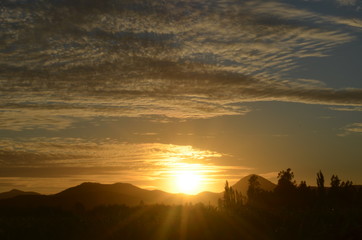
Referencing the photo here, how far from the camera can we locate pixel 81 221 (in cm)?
2334

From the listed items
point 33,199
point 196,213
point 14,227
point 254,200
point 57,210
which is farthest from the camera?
point 33,199

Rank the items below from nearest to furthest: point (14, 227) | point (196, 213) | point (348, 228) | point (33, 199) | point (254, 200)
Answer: point (348, 228) → point (14, 227) → point (196, 213) → point (254, 200) → point (33, 199)

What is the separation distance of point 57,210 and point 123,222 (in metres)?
19.9

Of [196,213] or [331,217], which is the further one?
[196,213]

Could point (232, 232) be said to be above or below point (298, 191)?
below

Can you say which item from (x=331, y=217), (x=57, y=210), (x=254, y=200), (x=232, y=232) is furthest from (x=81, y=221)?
(x=254, y=200)

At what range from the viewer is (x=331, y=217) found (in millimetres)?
22297

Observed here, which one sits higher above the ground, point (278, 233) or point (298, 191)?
point (298, 191)

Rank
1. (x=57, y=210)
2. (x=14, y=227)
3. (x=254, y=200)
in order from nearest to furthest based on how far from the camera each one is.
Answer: (x=14, y=227)
(x=57, y=210)
(x=254, y=200)

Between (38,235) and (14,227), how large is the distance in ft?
6.06

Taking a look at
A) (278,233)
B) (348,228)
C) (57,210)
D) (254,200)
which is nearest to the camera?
(348,228)

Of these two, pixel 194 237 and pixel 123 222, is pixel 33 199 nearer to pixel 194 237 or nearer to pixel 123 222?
pixel 123 222

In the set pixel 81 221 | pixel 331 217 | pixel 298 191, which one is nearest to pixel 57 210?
pixel 81 221

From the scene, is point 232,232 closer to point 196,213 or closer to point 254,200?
point 196,213
